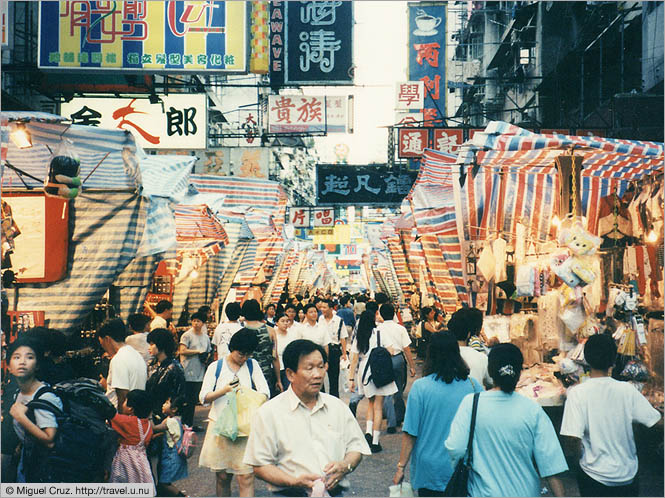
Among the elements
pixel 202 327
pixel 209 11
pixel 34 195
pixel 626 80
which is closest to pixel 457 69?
pixel 626 80

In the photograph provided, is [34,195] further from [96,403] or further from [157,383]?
[96,403]

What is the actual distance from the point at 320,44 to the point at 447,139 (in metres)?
3.92

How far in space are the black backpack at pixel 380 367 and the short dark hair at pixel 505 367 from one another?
5.01 meters

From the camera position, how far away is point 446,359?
540cm

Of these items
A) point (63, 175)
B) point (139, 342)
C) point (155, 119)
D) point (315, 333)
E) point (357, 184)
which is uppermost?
point (155, 119)

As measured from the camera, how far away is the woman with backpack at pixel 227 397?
6133mm

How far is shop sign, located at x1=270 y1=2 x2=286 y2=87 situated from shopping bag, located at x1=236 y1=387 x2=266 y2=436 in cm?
1169

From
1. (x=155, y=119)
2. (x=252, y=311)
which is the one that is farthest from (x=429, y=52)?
(x=252, y=311)

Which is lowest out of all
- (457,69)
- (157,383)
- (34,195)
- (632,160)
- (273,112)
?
(157,383)

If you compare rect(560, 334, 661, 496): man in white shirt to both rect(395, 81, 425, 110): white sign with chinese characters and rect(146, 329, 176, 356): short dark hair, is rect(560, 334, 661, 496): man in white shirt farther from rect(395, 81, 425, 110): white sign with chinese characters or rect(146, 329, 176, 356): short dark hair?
rect(395, 81, 425, 110): white sign with chinese characters

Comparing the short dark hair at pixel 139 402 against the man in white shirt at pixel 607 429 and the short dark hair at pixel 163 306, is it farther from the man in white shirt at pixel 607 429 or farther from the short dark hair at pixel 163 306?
the short dark hair at pixel 163 306

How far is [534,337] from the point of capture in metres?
9.52

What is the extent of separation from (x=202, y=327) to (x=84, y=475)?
245 inches

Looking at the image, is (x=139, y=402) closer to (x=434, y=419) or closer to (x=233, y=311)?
(x=434, y=419)
